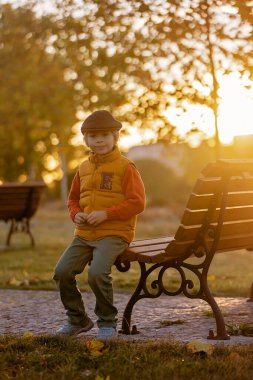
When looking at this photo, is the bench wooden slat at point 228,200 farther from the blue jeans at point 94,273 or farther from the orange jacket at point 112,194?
the blue jeans at point 94,273

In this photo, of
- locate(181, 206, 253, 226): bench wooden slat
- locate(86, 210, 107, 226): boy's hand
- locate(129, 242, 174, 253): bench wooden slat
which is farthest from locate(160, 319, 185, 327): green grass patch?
locate(86, 210, 107, 226): boy's hand

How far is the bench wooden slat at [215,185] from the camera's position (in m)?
5.27

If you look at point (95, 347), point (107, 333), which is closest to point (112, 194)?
point (107, 333)

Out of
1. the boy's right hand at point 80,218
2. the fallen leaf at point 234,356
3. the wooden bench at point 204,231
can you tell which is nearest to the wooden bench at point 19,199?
the wooden bench at point 204,231

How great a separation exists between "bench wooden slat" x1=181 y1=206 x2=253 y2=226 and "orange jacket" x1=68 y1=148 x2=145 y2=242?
13.6 inches

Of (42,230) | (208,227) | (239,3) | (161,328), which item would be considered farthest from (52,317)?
(42,230)

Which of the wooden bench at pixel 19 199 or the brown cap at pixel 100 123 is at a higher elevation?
the brown cap at pixel 100 123

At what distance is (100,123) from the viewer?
18.1 feet

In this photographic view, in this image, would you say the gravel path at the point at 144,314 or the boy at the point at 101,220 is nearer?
the boy at the point at 101,220

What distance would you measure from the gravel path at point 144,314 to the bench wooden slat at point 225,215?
80 centimetres

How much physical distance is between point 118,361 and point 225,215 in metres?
1.71

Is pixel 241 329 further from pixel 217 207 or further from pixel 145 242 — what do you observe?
pixel 145 242

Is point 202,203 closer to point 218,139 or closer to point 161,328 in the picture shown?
point 161,328

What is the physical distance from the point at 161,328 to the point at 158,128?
5744 mm
